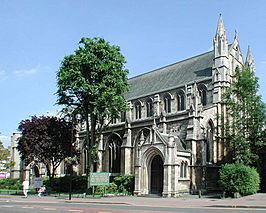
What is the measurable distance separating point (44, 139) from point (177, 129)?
1713 cm

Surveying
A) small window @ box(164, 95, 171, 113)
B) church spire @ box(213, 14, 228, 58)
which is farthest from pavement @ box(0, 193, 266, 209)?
small window @ box(164, 95, 171, 113)

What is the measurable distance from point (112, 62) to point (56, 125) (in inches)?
518

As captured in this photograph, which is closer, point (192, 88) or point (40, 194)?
point (40, 194)

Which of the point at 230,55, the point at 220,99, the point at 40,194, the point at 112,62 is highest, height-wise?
the point at 230,55

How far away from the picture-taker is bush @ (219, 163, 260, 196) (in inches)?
1292

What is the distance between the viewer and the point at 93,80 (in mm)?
40625

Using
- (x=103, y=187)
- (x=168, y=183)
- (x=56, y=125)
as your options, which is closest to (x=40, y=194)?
(x=103, y=187)

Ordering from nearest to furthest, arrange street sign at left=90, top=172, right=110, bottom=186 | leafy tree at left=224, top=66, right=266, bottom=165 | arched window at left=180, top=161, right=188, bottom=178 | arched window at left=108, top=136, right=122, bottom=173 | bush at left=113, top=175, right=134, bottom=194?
street sign at left=90, top=172, right=110, bottom=186
leafy tree at left=224, top=66, right=266, bottom=165
arched window at left=180, top=161, right=188, bottom=178
bush at left=113, top=175, right=134, bottom=194
arched window at left=108, top=136, right=122, bottom=173

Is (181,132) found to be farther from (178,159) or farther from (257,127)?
(257,127)

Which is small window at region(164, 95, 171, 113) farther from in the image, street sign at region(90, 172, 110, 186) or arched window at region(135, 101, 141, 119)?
street sign at region(90, 172, 110, 186)

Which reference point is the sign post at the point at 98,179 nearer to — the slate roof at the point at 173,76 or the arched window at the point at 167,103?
the arched window at the point at 167,103

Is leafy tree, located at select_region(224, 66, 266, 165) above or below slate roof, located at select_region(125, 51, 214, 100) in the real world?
below

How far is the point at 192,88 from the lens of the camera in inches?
1868

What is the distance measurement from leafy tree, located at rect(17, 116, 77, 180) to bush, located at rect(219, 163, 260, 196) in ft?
63.3
